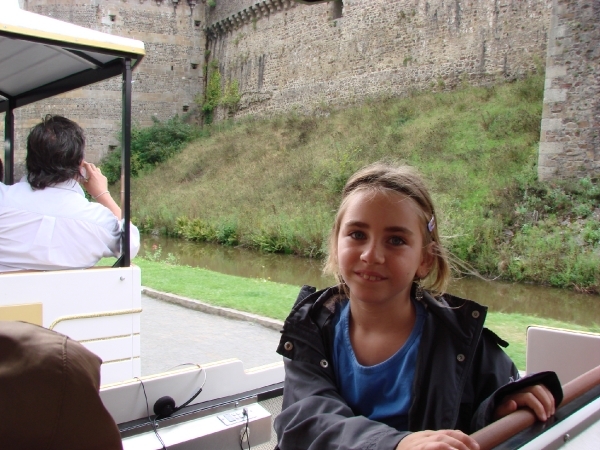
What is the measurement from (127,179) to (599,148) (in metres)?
10.5

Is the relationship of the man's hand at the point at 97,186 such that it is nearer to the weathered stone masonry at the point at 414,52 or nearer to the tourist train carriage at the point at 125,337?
the tourist train carriage at the point at 125,337

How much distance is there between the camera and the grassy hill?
36.2ft

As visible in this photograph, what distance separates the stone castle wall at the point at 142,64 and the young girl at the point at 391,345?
2887cm

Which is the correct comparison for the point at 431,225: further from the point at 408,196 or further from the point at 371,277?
the point at 371,277

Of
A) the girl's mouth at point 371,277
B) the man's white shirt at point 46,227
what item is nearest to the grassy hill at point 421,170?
the man's white shirt at point 46,227

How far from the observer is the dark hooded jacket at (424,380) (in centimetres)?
138

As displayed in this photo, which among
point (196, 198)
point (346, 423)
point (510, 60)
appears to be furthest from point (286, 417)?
point (196, 198)

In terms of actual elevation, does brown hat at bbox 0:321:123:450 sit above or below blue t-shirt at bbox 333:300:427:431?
above

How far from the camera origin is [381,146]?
17.2m

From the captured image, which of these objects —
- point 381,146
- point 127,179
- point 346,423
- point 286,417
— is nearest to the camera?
point 346,423

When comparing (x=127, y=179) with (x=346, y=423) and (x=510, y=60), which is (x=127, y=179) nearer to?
(x=346, y=423)

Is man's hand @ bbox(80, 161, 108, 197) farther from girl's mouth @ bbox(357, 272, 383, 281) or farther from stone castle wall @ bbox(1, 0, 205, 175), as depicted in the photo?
stone castle wall @ bbox(1, 0, 205, 175)

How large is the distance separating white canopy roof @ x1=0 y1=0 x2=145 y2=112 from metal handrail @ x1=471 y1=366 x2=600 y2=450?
2283mm

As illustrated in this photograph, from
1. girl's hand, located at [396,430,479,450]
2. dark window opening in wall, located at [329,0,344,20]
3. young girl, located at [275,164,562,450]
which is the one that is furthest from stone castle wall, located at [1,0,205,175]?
girl's hand, located at [396,430,479,450]
